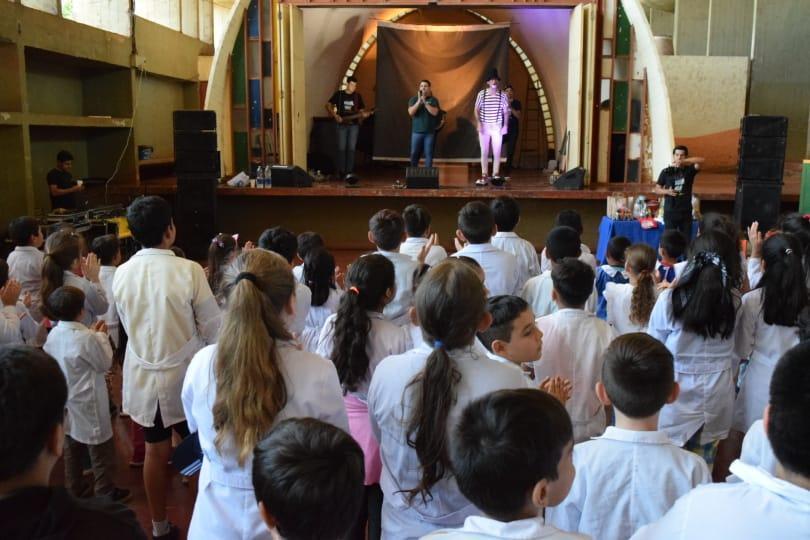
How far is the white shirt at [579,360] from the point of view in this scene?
8.71 feet

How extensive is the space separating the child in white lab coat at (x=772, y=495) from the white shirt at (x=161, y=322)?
191 centimetres

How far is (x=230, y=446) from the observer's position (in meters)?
1.84

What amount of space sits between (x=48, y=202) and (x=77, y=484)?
257 inches

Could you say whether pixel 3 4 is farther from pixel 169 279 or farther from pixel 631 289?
pixel 631 289

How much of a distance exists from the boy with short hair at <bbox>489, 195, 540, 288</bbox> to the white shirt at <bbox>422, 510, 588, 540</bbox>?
286 cm

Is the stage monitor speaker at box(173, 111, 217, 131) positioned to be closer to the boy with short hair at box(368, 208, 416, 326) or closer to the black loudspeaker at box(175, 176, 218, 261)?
the black loudspeaker at box(175, 176, 218, 261)

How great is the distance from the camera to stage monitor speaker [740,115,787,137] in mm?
7711

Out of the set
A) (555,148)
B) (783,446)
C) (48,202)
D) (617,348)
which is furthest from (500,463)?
(555,148)

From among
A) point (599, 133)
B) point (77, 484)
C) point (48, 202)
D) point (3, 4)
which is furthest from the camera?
point (599, 133)

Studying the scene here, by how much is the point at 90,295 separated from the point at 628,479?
2.78m

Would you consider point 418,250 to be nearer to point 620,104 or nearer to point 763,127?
point 763,127

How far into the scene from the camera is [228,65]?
10062 mm

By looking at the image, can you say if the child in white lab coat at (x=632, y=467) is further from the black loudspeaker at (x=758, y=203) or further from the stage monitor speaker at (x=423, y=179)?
the stage monitor speaker at (x=423, y=179)

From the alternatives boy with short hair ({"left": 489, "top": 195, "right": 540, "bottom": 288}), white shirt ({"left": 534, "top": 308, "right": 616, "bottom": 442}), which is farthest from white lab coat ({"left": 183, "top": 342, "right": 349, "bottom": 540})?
boy with short hair ({"left": 489, "top": 195, "right": 540, "bottom": 288})
